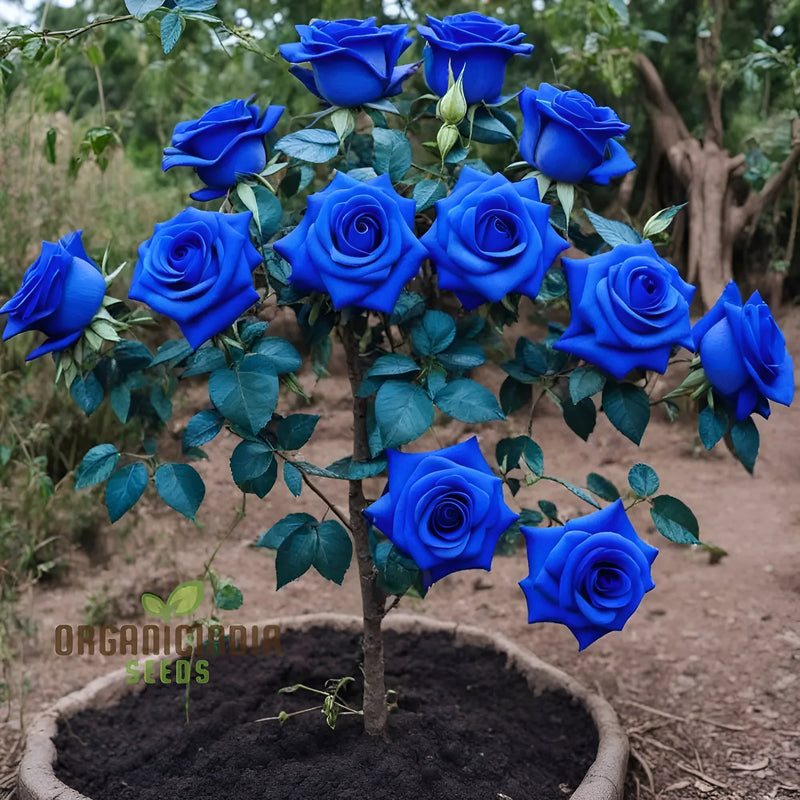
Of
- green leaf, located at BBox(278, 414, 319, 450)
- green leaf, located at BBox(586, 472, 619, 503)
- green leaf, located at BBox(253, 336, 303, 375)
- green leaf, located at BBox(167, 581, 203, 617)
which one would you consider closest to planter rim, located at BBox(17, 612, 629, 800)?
green leaf, located at BBox(167, 581, 203, 617)

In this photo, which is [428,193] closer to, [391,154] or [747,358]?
[391,154]

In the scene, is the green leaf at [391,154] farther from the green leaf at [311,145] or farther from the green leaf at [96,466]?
the green leaf at [96,466]

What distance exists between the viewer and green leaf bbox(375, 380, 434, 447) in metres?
1.19

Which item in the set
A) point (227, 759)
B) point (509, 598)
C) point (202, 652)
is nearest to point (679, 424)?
point (509, 598)

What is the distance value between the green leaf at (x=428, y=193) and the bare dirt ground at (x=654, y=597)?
1.27 metres

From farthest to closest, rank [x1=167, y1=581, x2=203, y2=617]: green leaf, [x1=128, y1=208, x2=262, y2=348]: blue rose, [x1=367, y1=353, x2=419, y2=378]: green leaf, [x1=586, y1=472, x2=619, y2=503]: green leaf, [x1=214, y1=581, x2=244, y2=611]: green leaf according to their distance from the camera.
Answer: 1. [x1=167, y1=581, x2=203, y2=617]: green leaf
2. [x1=214, y1=581, x2=244, y2=611]: green leaf
3. [x1=586, y1=472, x2=619, y2=503]: green leaf
4. [x1=367, y1=353, x2=419, y2=378]: green leaf
5. [x1=128, y1=208, x2=262, y2=348]: blue rose

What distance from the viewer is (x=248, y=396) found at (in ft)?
4.05

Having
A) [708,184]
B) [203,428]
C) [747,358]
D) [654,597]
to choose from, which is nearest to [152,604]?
[203,428]

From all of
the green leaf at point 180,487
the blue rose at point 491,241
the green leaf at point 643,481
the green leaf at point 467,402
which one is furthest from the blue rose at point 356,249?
the green leaf at point 643,481

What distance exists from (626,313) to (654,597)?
6.44 ft

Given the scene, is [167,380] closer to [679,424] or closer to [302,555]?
[302,555]

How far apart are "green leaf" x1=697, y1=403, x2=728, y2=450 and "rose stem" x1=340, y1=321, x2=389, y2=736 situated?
0.59m

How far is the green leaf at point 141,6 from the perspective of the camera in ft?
4.25

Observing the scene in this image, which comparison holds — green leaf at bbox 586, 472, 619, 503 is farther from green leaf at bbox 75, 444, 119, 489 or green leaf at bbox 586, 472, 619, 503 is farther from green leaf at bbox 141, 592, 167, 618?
green leaf at bbox 141, 592, 167, 618
